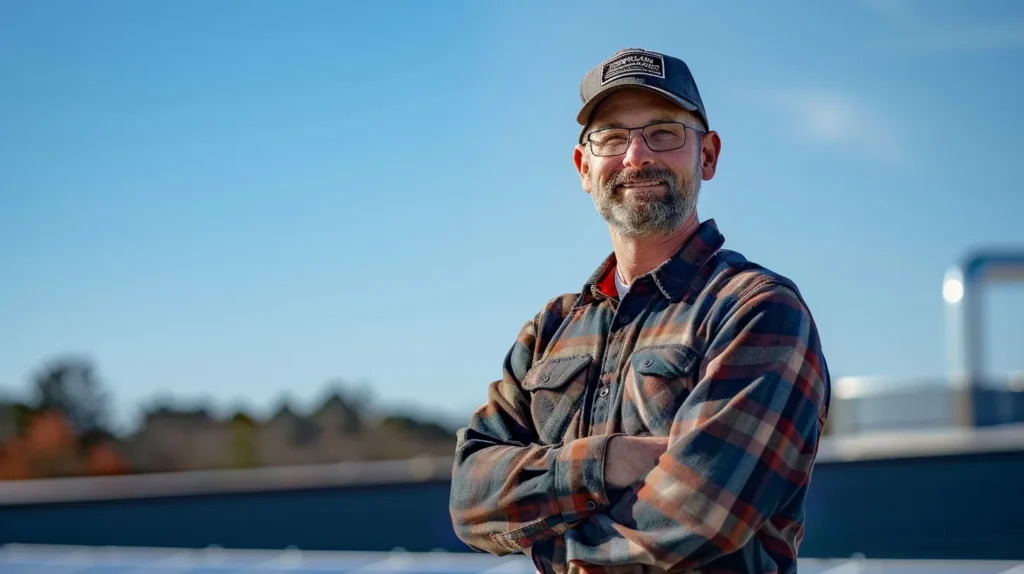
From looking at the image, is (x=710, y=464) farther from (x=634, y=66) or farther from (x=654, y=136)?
(x=634, y=66)

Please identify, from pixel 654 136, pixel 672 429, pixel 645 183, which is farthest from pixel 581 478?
pixel 654 136

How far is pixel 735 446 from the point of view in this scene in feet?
7.31

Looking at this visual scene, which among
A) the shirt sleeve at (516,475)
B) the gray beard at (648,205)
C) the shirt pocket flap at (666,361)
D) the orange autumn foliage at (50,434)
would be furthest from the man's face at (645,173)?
the orange autumn foliage at (50,434)

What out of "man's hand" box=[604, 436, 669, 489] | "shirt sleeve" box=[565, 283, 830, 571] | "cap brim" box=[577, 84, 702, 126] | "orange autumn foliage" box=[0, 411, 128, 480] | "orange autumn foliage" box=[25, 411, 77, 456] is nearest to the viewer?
"shirt sleeve" box=[565, 283, 830, 571]

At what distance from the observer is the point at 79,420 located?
153ft

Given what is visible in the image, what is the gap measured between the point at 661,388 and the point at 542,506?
38 cm

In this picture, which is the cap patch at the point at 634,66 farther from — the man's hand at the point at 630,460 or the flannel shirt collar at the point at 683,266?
the man's hand at the point at 630,460

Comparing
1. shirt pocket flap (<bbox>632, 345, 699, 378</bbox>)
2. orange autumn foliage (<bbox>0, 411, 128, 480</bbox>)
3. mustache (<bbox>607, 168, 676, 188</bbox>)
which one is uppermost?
mustache (<bbox>607, 168, 676, 188</bbox>)

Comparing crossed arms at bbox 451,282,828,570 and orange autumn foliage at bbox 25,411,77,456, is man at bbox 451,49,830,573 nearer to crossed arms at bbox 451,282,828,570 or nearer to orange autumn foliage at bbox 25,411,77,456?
crossed arms at bbox 451,282,828,570

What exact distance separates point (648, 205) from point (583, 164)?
0.27 meters

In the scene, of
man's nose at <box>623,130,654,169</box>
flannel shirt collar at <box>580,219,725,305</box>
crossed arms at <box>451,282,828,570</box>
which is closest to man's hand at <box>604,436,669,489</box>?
crossed arms at <box>451,282,828,570</box>

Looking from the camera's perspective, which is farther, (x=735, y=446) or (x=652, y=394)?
(x=652, y=394)

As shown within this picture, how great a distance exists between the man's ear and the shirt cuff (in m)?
0.69

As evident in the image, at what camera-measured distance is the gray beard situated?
255cm
